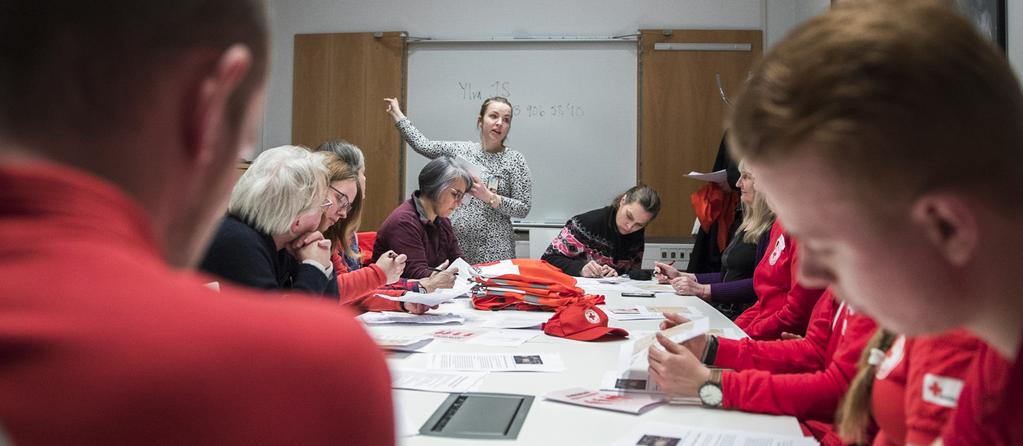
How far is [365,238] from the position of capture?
3701mm

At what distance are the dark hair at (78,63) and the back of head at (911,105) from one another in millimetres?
507

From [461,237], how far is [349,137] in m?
1.93

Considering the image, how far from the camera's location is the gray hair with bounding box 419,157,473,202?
132 inches

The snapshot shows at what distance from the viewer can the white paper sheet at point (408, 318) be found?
91.1 inches

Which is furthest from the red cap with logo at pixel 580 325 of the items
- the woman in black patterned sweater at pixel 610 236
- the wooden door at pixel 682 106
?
the wooden door at pixel 682 106

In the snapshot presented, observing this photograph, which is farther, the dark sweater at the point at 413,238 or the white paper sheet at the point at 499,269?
the dark sweater at the point at 413,238

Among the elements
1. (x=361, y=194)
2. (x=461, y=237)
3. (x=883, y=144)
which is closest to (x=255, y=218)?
(x=361, y=194)

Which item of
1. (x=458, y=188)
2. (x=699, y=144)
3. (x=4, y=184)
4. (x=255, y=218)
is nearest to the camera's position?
(x=4, y=184)

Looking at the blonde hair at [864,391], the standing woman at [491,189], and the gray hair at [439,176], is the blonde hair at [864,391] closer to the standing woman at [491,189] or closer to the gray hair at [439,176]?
the gray hair at [439,176]

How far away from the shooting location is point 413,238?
323cm

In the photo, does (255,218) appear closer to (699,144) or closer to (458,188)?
(458,188)

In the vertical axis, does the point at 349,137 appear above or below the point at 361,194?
above

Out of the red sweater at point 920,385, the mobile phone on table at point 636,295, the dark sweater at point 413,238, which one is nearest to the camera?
the red sweater at point 920,385

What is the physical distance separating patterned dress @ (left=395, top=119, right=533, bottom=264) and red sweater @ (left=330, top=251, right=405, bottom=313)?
3.82 ft
